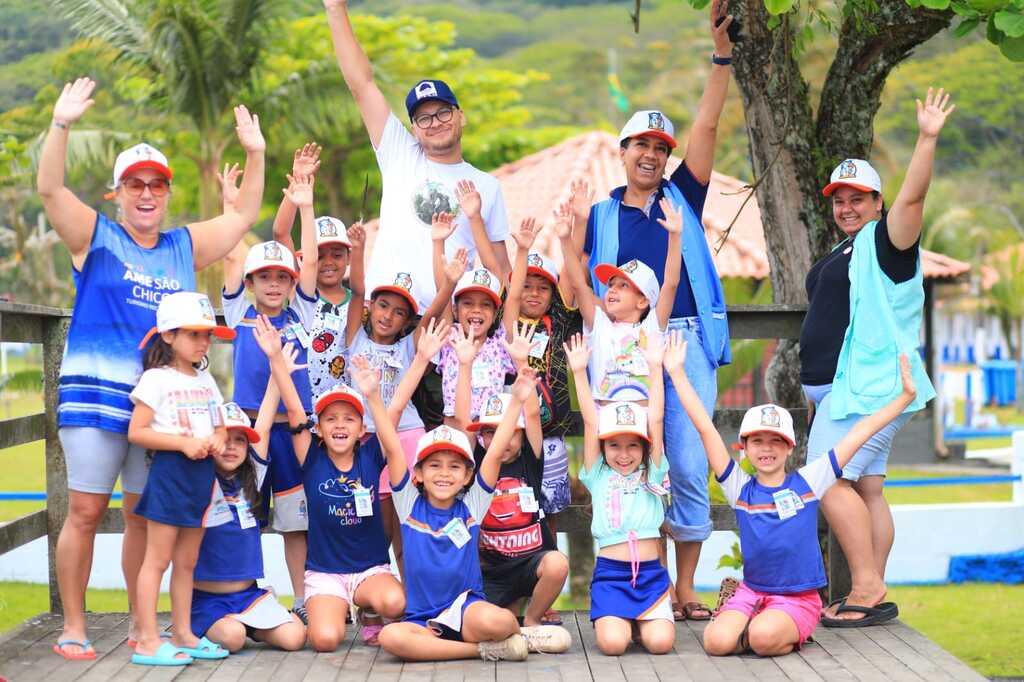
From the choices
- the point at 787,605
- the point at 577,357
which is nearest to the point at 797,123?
the point at 577,357

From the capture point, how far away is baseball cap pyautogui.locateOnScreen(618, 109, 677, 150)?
557 centimetres

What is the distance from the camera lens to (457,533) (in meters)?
5.08

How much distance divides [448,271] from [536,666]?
171 cm

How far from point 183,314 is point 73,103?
34.2 inches

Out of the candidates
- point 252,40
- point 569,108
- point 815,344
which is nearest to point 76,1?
point 252,40

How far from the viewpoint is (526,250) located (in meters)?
5.53

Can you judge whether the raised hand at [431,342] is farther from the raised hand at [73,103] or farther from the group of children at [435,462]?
the raised hand at [73,103]

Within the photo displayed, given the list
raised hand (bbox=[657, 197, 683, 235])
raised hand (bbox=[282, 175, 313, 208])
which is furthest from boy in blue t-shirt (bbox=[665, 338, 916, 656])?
raised hand (bbox=[282, 175, 313, 208])

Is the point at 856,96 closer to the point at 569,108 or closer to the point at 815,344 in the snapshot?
the point at 815,344

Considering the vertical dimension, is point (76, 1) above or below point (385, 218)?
above

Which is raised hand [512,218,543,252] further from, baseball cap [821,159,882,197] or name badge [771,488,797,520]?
name badge [771,488,797,520]

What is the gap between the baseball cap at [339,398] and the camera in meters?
5.31

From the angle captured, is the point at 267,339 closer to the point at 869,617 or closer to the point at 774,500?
the point at 774,500

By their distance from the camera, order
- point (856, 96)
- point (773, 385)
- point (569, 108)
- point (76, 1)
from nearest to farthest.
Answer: point (856, 96) < point (773, 385) < point (76, 1) < point (569, 108)
